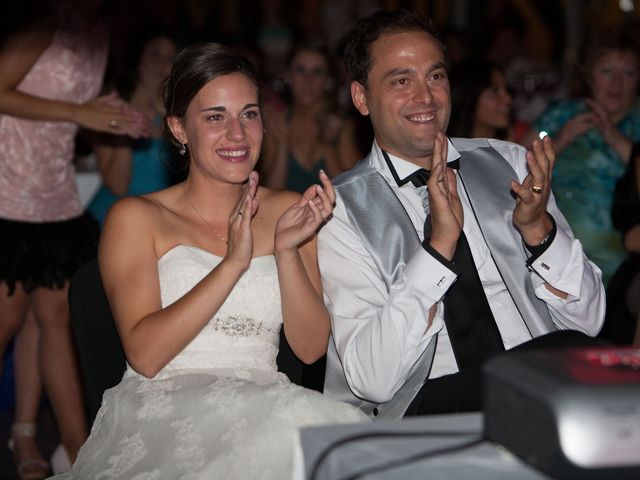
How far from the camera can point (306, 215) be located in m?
2.30

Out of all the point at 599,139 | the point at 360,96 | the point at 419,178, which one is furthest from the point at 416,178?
the point at 599,139

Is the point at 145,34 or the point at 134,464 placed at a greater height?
the point at 145,34

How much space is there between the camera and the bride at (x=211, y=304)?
6.98 ft

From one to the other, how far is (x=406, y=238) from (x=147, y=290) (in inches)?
24.8

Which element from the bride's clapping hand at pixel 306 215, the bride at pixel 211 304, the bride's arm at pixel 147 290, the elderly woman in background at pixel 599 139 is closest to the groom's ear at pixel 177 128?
the bride at pixel 211 304

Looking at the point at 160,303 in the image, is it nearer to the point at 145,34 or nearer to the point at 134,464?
the point at 134,464

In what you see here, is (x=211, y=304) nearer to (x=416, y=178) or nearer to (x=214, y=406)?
(x=214, y=406)

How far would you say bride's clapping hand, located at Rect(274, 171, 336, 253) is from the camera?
226cm

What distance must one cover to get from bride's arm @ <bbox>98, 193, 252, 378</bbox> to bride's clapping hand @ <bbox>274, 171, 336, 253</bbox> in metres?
0.10

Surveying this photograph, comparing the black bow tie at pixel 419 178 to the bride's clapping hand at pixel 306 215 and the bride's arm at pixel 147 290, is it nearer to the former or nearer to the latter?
the bride's clapping hand at pixel 306 215

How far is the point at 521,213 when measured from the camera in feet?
7.91

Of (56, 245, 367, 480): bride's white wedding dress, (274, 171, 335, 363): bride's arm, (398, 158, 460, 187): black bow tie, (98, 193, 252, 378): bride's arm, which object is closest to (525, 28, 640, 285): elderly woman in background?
(398, 158, 460, 187): black bow tie

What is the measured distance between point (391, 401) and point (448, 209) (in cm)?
50

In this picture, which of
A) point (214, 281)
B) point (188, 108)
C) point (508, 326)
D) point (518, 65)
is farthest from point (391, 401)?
point (518, 65)
